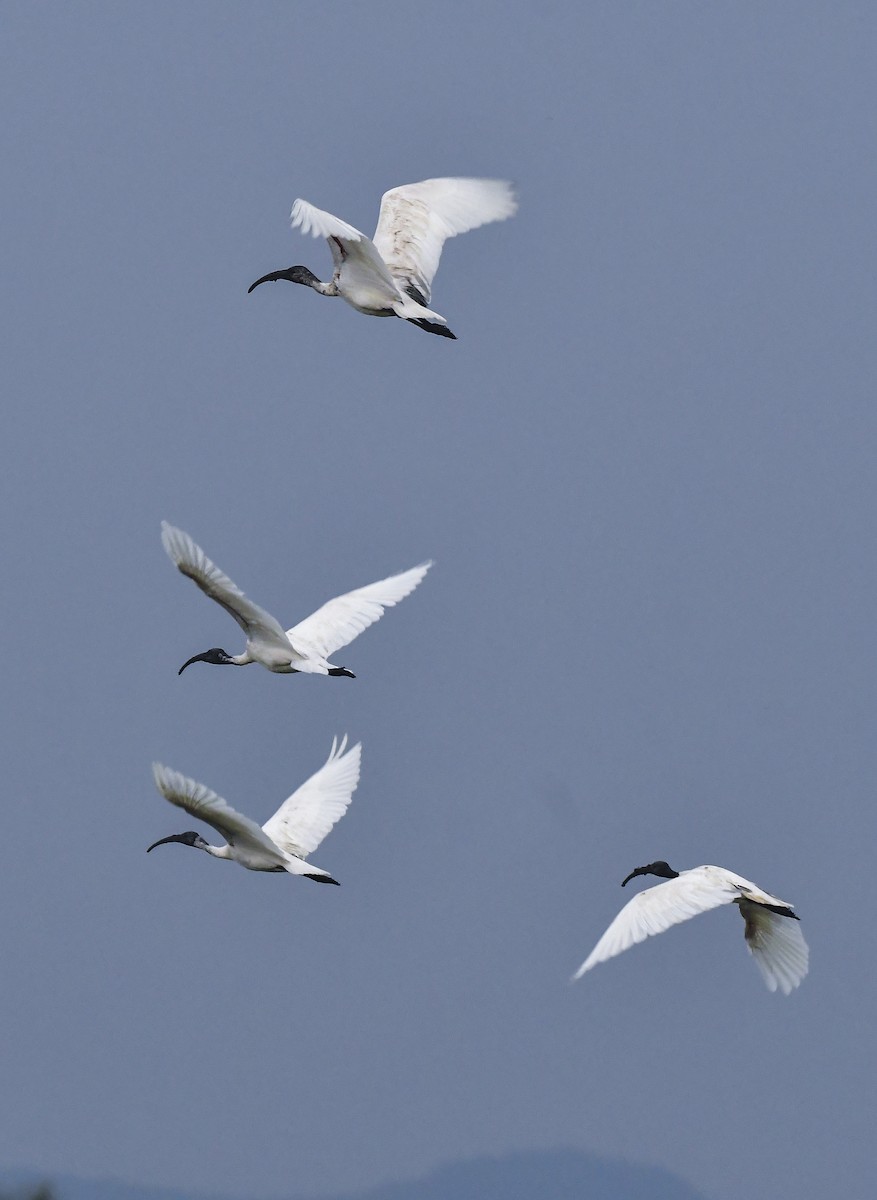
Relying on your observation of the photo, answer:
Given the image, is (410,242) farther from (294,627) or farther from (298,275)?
(294,627)

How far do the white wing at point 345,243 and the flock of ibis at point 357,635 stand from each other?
0.01 meters

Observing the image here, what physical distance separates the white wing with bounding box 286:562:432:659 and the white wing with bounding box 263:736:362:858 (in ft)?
4.99

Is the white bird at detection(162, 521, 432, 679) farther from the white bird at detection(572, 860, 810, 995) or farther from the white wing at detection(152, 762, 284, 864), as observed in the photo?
the white bird at detection(572, 860, 810, 995)

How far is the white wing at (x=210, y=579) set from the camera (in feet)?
76.0

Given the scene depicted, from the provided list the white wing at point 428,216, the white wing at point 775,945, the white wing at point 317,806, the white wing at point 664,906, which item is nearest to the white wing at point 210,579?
the white wing at point 317,806

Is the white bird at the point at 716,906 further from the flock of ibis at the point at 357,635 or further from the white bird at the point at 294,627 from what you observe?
the white bird at the point at 294,627

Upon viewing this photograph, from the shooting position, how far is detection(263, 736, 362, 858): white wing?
2744 centimetres

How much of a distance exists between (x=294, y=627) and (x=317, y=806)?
1.86 m

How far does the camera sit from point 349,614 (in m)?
28.2

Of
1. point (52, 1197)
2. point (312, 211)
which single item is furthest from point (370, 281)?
point (52, 1197)

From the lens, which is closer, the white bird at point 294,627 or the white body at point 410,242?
the white bird at point 294,627

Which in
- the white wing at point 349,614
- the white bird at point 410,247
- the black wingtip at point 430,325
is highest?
the white bird at point 410,247

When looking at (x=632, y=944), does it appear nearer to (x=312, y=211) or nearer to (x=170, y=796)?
(x=170, y=796)

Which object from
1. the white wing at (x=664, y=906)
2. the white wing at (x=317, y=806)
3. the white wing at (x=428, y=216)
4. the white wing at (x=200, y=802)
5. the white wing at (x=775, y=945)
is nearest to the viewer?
the white wing at (x=200, y=802)
